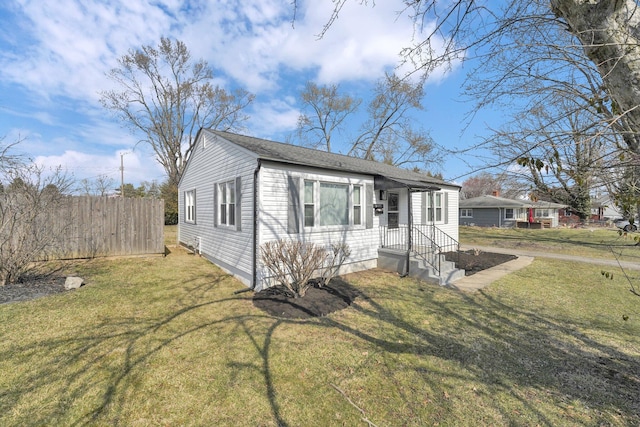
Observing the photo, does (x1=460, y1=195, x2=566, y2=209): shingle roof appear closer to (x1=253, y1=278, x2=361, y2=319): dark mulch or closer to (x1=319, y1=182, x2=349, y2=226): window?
(x1=319, y1=182, x2=349, y2=226): window

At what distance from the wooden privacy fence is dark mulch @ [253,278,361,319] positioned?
6.87 meters

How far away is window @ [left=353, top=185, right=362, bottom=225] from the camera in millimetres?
8547

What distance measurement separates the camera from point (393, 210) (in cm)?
1086

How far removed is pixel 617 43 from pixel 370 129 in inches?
1019

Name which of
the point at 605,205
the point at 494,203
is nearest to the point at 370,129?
the point at 494,203

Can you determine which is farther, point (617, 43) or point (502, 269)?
point (502, 269)

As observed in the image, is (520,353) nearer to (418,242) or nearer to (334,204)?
(334,204)

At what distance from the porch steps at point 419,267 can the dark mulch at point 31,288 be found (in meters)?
8.48

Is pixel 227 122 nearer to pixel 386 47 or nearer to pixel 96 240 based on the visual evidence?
pixel 96 240

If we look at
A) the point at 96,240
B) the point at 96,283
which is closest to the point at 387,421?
the point at 96,283

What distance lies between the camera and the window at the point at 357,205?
855 centimetres

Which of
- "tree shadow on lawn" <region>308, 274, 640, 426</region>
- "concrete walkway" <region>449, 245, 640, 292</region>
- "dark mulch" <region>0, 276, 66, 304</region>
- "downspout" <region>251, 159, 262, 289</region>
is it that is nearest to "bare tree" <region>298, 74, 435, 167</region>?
"concrete walkway" <region>449, 245, 640, 292</region>

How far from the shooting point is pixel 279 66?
577 inches

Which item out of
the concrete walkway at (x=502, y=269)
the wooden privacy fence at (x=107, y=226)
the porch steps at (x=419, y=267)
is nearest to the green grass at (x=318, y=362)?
the concrete walkway at (x=502, y=269)
